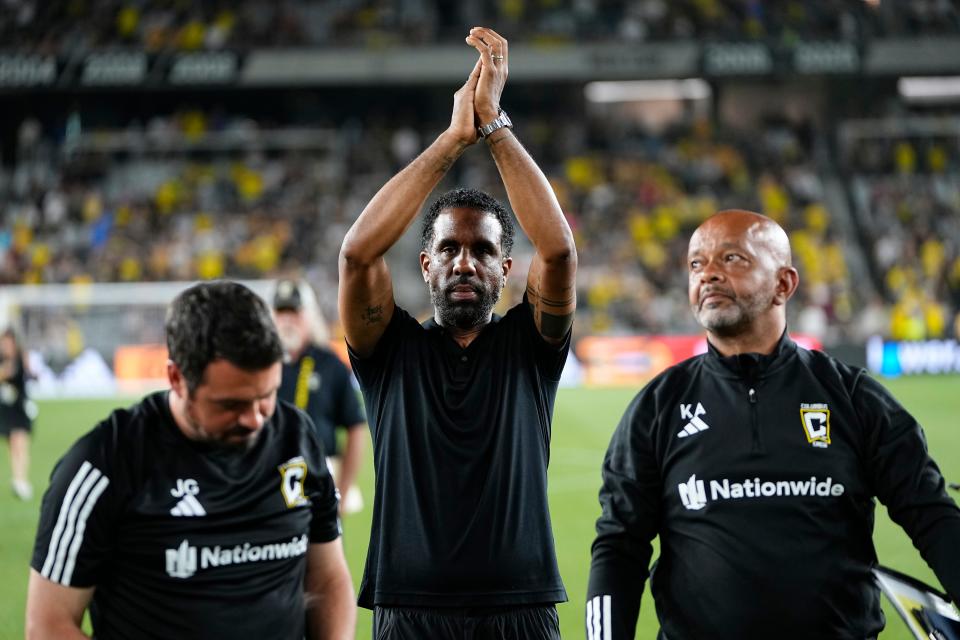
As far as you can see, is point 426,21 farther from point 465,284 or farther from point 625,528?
point 625,528

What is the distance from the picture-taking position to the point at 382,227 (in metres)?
3.38

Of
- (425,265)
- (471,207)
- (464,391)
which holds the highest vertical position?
(471,207)

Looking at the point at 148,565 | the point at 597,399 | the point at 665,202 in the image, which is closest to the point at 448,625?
the point at 148,565

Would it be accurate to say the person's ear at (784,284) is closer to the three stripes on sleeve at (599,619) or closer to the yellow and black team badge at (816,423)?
the yellow and black team badge at (816,423)

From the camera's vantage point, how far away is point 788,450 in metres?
3.26

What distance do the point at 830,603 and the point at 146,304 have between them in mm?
19616

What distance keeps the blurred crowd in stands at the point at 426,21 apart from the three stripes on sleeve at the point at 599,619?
2681cm

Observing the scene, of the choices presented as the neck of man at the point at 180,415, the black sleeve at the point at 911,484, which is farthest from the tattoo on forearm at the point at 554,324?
the neck of man at the point at 180,415

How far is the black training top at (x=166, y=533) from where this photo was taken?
260cm

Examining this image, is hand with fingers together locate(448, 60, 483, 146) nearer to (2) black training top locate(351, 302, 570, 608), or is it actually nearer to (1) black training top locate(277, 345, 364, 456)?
(2) black training top locate(351, 302, 570, 608)

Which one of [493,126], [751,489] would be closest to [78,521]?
[493,126]

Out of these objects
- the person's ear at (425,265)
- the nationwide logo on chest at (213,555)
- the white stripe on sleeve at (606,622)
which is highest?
the person's ear at (425,265)

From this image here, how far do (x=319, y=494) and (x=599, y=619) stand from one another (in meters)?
0.91

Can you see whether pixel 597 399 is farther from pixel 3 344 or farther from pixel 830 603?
pixel 830 603
